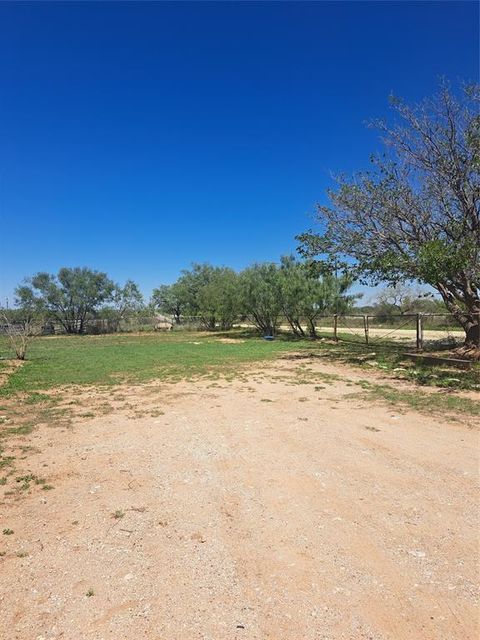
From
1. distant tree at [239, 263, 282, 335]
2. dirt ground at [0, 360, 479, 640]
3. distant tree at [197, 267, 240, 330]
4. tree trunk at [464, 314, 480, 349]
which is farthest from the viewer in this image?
distant tree at [197, 267, 240, 330]

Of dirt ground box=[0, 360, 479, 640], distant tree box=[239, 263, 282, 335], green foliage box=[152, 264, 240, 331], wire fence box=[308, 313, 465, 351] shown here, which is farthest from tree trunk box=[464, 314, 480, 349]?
green foliage box=[152, 264, 240, 331]

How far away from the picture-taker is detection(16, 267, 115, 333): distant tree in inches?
1703

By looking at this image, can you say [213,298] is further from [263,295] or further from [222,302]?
[263,295]

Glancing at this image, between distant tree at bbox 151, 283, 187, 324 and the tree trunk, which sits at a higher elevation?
distant tree at bbox 151, 283, 187, 324

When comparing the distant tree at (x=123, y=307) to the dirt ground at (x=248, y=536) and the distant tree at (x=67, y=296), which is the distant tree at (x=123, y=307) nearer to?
the distant tree at (x=67, y=296)

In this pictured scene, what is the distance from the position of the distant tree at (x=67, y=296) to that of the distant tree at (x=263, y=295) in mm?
20692

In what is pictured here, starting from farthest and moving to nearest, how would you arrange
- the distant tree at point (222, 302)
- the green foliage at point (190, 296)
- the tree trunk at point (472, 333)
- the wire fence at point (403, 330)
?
the green foliage at point (190, 296)
the distant tree at point (222, 302)
the wire fence at point (403, 330)
the tree trunk at point (472, 333)

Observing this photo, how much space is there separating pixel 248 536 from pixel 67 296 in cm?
4454

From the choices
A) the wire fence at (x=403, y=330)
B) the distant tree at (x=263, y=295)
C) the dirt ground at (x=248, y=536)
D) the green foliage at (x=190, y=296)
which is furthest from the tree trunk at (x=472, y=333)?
the green foliage at (x=190, y=296)

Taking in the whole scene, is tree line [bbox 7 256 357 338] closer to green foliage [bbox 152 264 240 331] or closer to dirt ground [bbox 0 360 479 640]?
green foliage [bbox 152 264 240 331]

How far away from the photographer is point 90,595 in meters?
2.56

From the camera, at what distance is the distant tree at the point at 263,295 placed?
26.8 m

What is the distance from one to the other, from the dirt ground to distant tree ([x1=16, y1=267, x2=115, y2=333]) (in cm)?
4028

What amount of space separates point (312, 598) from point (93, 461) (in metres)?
3.32
